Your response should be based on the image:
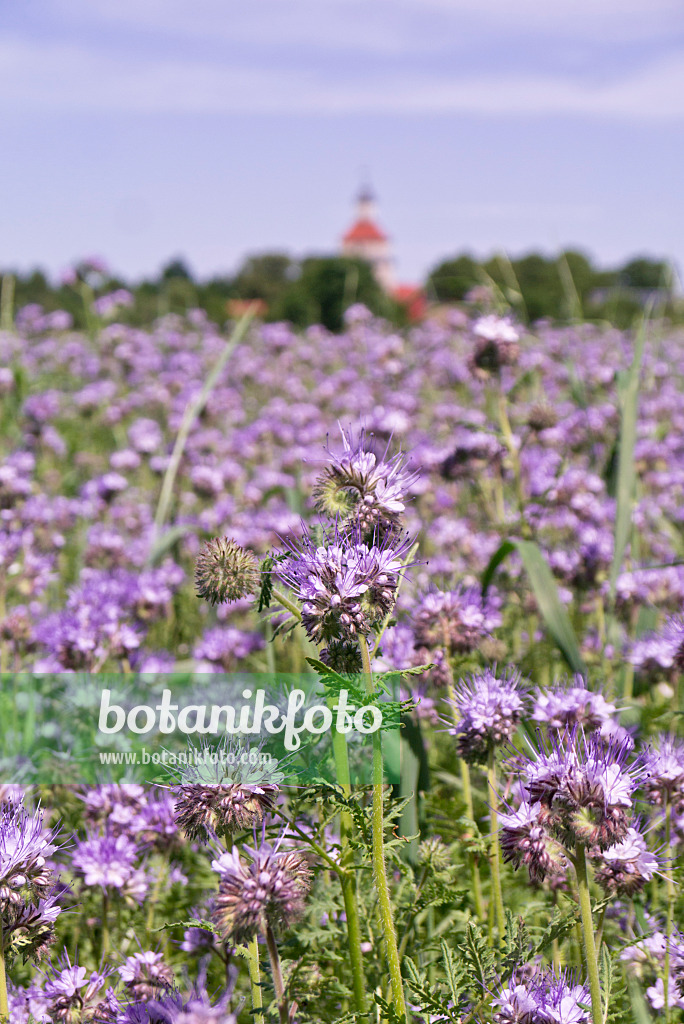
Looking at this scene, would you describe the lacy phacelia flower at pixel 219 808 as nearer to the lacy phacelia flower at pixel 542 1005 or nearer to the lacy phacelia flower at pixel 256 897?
the lacy phacelia flower at pixel 256 897

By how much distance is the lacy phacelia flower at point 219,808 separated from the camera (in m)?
2.04

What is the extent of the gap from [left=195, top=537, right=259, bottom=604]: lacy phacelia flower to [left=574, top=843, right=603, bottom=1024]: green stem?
0.88 meters

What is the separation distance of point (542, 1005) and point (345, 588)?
3.14ft

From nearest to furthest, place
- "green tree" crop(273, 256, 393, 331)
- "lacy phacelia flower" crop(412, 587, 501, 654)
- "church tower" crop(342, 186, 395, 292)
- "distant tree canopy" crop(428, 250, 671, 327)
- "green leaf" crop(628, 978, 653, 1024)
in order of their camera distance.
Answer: "green leaf" crop(628, 978, 653, 1024) < "lacy phacelia flower" crop(412, 587, 501, 654) < "distant tree canopy" crop(428, 250, 671, 327) < "green tree" crop(273, 256, 393, 331) < "church tower" crop(342, 186, 395, 292)

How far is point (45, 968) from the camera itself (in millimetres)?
2652

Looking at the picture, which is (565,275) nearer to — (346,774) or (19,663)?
(19,663)

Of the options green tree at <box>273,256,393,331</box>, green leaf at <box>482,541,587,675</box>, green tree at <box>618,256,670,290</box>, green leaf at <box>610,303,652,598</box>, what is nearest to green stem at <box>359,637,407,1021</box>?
green leaf at <box>482,541,587,675</box>

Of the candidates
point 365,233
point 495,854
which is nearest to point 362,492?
point 495,854

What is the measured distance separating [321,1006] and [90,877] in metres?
0.75

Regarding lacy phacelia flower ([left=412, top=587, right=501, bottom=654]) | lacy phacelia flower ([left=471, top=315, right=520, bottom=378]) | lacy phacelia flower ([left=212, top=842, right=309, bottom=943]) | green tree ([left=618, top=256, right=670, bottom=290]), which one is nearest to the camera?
lacy phacelia flower ([left=212, top=842, right=309, bottom=943])

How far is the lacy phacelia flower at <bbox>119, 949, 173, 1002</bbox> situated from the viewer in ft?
7.57

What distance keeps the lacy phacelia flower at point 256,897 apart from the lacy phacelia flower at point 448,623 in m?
1.64

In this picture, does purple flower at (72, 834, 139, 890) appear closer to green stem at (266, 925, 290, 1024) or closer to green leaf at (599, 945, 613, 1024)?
green stem at (266, 925, 290, 1024)

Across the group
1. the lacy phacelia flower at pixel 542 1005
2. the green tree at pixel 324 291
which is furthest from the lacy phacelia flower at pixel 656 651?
the green tree at pixel 324 291
